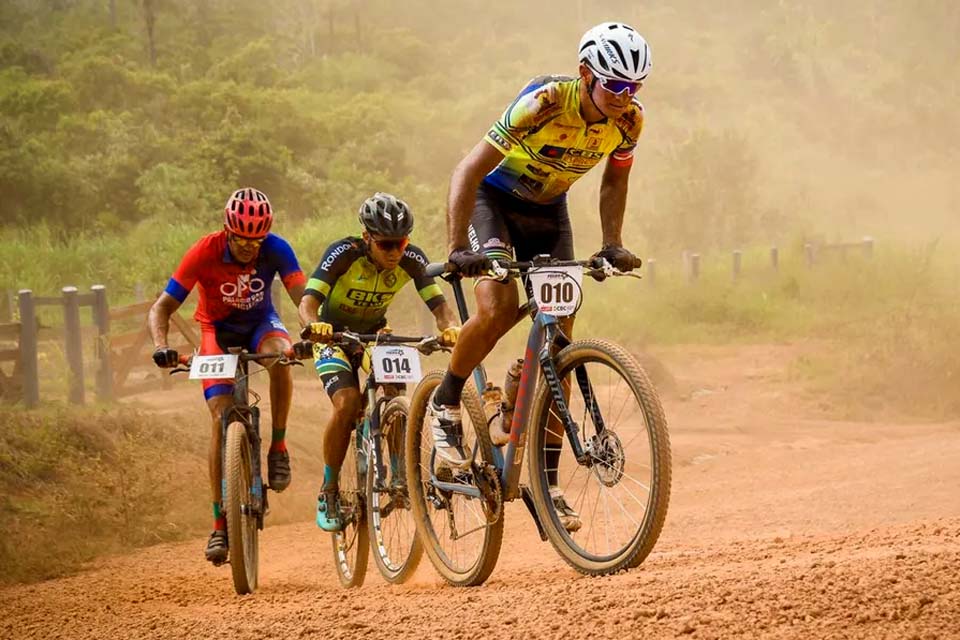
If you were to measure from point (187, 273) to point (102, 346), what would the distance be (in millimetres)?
7072

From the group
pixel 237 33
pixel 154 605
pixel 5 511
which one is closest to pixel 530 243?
pixel 154 605

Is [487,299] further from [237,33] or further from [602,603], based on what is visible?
[237,33]

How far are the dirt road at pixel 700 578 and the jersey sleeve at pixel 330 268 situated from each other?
5.64 feet

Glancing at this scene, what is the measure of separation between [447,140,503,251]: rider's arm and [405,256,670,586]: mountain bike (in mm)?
200

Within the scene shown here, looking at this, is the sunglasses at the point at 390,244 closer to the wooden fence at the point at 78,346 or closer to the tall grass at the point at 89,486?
the tall grass at the point at 89,486

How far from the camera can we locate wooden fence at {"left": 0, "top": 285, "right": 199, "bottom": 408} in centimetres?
1237

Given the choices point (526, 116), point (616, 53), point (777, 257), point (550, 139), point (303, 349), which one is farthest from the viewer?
point (777, 257)

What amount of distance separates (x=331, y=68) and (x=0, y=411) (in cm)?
2566

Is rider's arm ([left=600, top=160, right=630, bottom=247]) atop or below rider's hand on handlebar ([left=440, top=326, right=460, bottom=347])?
atop

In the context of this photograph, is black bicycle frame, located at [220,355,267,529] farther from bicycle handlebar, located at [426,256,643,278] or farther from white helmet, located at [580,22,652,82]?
white helmet, located at [580,22,652,82]

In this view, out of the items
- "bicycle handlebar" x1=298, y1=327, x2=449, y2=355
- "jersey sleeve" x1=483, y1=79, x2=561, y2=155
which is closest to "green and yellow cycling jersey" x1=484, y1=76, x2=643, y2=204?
"jersey sleeve" x1=483, y1=79, x2=561, y2=155

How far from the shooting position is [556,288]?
502cm

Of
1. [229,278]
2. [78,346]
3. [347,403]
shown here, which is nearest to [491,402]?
[347,403]

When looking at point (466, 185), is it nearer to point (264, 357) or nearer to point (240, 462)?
point (264, 357)
